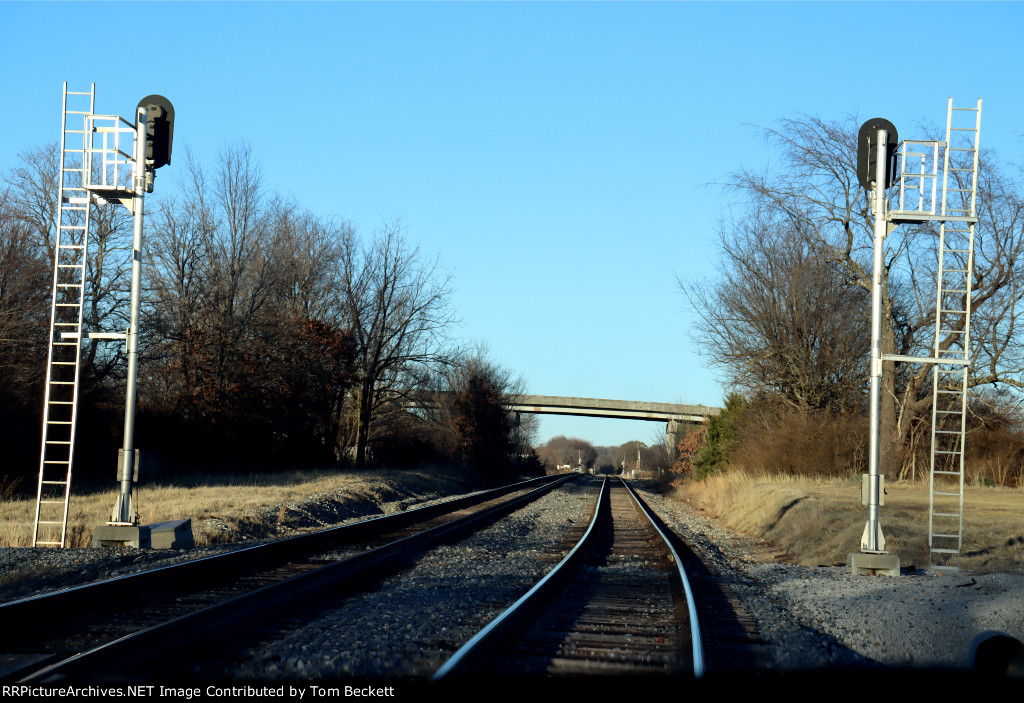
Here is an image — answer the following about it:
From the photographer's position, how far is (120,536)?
11.3m

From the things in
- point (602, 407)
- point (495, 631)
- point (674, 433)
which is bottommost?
point (674, 433)

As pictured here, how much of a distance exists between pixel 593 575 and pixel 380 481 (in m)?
19.3

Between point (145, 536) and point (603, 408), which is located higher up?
point (603, 408)

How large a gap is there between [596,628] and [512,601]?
1428mm

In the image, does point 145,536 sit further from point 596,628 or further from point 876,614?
point 876,614

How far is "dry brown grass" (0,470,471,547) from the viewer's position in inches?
552

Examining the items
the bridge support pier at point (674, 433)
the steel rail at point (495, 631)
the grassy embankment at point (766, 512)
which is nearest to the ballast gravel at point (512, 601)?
the steel rail at point (495, 631)

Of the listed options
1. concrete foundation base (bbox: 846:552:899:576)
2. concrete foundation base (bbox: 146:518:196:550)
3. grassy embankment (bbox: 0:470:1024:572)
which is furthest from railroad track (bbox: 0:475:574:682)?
concrete foundation base (bbox: 846:552:899:576)

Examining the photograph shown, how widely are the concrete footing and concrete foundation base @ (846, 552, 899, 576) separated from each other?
964 cm

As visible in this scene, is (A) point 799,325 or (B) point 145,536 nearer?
(B) point 145,536

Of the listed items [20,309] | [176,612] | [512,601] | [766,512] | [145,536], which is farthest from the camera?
[20,309]

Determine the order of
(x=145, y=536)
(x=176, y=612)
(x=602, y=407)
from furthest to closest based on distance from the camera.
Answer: (x=602, y=407), (x=145, y=536), (x=176, y=612)

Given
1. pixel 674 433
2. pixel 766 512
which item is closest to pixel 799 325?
pixel 766 512

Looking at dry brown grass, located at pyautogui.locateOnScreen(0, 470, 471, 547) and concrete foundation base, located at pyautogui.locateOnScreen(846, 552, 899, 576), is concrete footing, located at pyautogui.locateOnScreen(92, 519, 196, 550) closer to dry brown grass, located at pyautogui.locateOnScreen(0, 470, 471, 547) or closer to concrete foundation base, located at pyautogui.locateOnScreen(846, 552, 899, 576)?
dry brown grass, located at pyautogui.locateOnScreen(0, 470, 471, 547)
